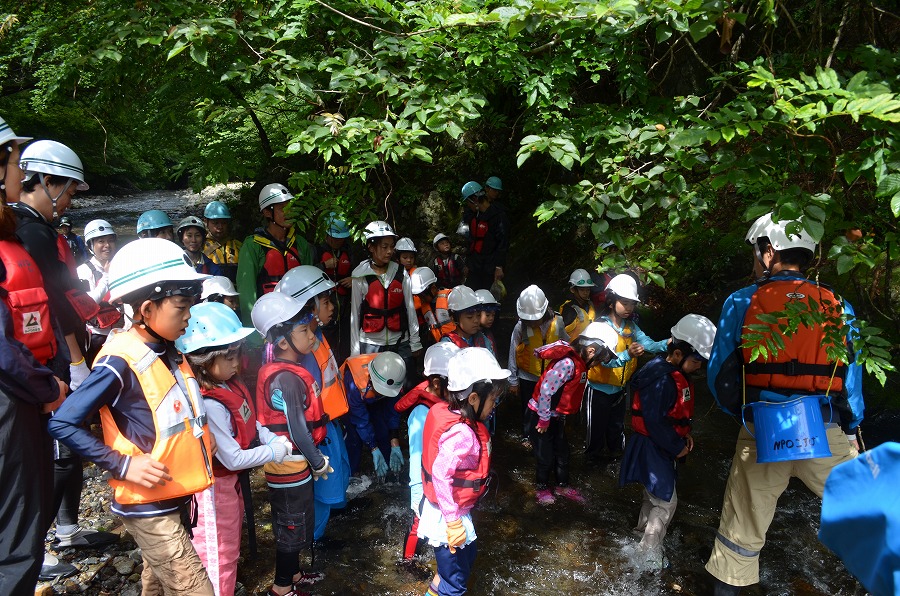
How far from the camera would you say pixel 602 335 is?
194 inches

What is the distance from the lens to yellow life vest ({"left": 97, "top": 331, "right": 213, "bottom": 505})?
2.58 m

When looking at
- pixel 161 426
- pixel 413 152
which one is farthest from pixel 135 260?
pixel 413 152

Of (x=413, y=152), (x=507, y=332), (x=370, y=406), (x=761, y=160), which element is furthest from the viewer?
(x=507, y=332)

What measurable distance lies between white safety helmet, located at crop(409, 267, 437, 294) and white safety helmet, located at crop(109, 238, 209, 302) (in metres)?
3.56

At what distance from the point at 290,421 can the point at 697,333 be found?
9.46 feet

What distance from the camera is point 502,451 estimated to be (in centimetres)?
614

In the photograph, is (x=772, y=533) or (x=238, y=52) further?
(x=772, y=533)

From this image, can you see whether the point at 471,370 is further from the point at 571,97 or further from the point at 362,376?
the point at 571,97

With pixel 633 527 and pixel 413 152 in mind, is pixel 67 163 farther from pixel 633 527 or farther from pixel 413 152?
pixel 633 527

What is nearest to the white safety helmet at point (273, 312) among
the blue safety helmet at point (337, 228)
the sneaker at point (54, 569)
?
the blue safety helmet at point (337, 228)

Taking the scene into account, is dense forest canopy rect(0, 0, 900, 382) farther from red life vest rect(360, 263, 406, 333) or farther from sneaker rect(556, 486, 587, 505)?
sneaker rect(556, 486, 587, 505)

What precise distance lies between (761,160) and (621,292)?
242 cm

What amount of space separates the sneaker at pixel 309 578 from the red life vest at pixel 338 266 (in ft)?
12.0

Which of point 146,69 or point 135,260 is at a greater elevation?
point 146,69
